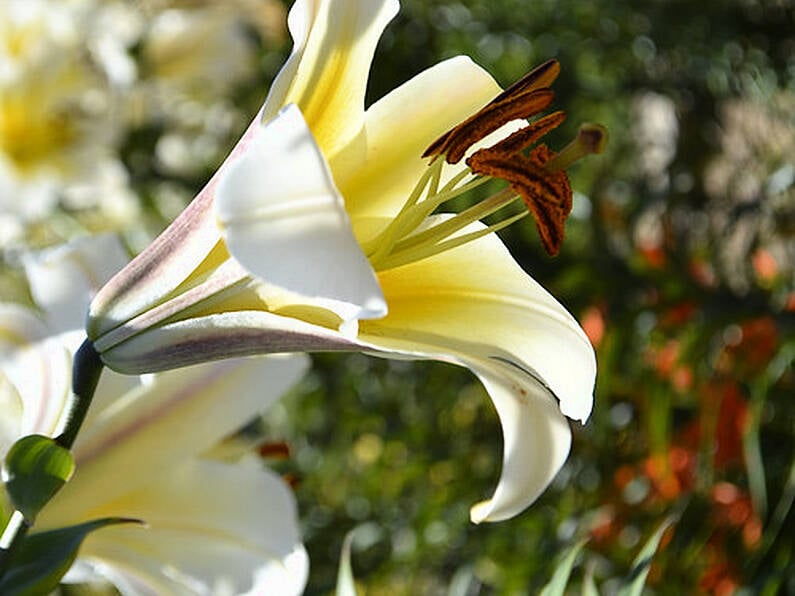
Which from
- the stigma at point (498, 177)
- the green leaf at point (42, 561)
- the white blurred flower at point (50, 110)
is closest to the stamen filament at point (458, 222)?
the stigma at point (498, 177)

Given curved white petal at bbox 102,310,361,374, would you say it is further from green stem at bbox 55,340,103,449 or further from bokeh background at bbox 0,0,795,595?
bokeh background at bbox 0,0,795,595

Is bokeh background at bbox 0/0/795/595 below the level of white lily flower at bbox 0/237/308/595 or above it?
below

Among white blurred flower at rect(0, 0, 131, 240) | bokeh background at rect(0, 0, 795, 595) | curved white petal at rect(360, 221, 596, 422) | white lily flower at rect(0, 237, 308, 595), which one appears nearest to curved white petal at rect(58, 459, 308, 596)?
white lily flower at rect(0, 237, 308, 595)

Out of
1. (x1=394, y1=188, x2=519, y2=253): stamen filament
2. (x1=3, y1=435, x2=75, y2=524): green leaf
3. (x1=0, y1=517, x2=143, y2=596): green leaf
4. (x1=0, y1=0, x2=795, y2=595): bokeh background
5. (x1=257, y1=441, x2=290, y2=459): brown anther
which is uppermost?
(x1=3, y1=435, x2=75, y2=524): green leaf

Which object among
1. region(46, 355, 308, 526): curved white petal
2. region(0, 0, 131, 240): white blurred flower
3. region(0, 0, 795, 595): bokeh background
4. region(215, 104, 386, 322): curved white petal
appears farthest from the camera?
region(0, 0, 131, 240): white blurred flower

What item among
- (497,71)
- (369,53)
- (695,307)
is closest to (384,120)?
(369,53)

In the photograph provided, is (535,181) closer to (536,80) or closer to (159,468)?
(536,80)
